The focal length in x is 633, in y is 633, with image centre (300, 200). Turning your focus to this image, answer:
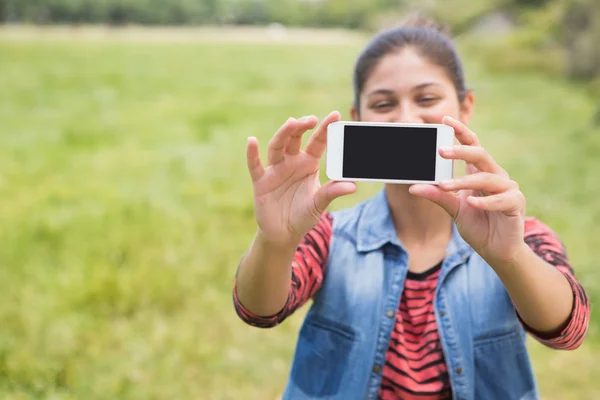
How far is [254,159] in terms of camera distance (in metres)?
1.56

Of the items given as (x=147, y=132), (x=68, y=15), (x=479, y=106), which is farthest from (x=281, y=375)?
(x=68, y=15)

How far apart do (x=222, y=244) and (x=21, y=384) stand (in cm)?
204

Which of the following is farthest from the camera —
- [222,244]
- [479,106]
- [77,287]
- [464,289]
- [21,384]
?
[479,106]

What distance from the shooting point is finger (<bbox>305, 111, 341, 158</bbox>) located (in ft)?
4.96

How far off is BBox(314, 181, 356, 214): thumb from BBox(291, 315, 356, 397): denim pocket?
0.51 meters

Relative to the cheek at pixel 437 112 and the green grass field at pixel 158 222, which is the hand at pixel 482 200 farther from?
the green grass field at pixel 158 222

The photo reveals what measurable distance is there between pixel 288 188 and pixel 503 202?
53 cm

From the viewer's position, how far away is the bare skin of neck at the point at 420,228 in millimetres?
1914

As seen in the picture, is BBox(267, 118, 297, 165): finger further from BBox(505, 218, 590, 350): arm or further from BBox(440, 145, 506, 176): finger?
BBox(505, 218, 590, 350): arm

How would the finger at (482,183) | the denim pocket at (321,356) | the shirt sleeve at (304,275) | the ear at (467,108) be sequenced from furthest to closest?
the ear at (467,108)
the denim pocket at (321,356)
the shirt sleeve at (304,275)
the finger at (482,183)

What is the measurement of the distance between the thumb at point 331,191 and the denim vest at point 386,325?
43cm

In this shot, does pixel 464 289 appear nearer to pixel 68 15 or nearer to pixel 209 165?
pixel 209 165

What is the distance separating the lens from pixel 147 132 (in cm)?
882

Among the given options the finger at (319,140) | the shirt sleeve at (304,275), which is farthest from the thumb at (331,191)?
the shirt sleeve at (304,275)
